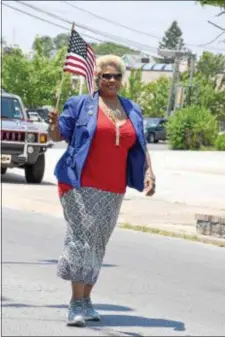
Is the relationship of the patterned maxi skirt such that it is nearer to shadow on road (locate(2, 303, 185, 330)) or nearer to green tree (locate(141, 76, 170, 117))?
shadow on road (locate(2, 303, 185, 330))

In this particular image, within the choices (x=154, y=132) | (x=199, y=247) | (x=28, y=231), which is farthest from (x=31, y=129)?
(x=154, y=132)

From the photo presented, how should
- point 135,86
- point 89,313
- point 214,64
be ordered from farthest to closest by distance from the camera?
point 135,86, point 214,64, point 89,313

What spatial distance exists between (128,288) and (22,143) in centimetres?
1338

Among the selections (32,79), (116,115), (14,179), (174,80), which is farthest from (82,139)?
(32,79)

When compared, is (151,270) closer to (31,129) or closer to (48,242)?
(48,242)

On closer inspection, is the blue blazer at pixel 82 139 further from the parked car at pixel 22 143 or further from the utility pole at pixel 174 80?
the utility pole at pixel 174 80

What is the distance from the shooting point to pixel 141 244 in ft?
41.3

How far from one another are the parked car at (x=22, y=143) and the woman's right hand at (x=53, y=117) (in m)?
15.1

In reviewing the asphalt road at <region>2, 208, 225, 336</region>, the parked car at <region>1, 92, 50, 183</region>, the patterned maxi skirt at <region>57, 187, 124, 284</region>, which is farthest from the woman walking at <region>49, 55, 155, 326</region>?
the parked car at <region>1, 92, 50, 183</region>

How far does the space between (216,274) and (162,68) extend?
100237 millimetres

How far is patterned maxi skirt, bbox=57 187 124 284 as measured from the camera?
6863 mm

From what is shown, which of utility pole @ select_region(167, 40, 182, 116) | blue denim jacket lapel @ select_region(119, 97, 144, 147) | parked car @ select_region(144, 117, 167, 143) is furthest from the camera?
parked car @ select_region(144, 117, 167, 143)

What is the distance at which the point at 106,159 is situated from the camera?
688 cm

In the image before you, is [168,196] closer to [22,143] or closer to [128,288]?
[22,143]
